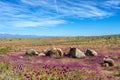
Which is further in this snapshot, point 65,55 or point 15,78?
point 65,55

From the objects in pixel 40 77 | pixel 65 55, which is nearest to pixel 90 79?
pixel 40 77

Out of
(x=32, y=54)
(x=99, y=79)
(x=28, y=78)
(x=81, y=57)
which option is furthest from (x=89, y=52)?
(x=28, y=78)

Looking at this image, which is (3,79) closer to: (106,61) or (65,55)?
(106,61)

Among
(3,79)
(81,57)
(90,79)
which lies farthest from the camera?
(81,57)

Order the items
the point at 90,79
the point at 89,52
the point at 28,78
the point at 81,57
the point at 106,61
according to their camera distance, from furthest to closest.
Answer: the point at 89,52 < the point at 81,57 < the point at 106,61 < the point at 90,79 < the point at 28,78

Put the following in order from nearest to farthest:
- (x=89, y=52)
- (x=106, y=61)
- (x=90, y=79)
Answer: (x=90, y=79) < (x=106, y=61) < (x=89, y=52)

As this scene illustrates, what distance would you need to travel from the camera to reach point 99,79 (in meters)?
12.9

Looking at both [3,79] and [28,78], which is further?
[28,78]

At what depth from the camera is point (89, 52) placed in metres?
33.3

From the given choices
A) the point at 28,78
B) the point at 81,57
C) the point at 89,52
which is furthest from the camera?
the point at 89,52

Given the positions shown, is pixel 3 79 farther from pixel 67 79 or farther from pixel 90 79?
pixel 90 79

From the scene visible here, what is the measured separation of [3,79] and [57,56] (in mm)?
22197

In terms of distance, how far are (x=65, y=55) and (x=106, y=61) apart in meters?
10.1

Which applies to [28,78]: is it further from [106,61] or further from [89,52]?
[89,52]
